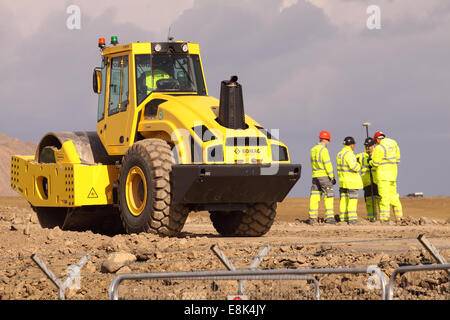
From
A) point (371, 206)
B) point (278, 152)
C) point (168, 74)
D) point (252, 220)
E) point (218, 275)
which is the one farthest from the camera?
point (371, 206)

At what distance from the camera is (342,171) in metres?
20.6

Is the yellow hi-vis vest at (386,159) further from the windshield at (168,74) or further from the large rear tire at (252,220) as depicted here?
the windshield at (168,74)

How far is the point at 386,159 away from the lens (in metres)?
20.4

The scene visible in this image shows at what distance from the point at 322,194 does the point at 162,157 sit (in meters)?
8.25

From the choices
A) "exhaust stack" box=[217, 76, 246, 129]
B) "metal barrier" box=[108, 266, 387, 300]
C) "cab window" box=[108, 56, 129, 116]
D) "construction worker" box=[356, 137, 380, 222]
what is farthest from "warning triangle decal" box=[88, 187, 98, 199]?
"construction worker" box=[356, 137, 380, 222]

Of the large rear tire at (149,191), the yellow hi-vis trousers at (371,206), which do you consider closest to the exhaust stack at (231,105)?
the large rear tire at (149,191)

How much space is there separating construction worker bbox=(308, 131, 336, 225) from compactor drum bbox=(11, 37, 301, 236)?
5236 mm

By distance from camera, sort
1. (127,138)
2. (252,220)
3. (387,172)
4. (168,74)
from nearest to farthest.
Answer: (127,138), (168,74), (252,220), (387,172)

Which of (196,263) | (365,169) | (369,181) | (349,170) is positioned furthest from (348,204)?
(196,263)

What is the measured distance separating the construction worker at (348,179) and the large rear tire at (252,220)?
17.8 feet

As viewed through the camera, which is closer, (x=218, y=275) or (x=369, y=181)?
(x=218, y=275)

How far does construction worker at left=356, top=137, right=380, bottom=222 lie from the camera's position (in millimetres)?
21391

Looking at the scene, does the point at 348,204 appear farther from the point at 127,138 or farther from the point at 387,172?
the point at 127,138
